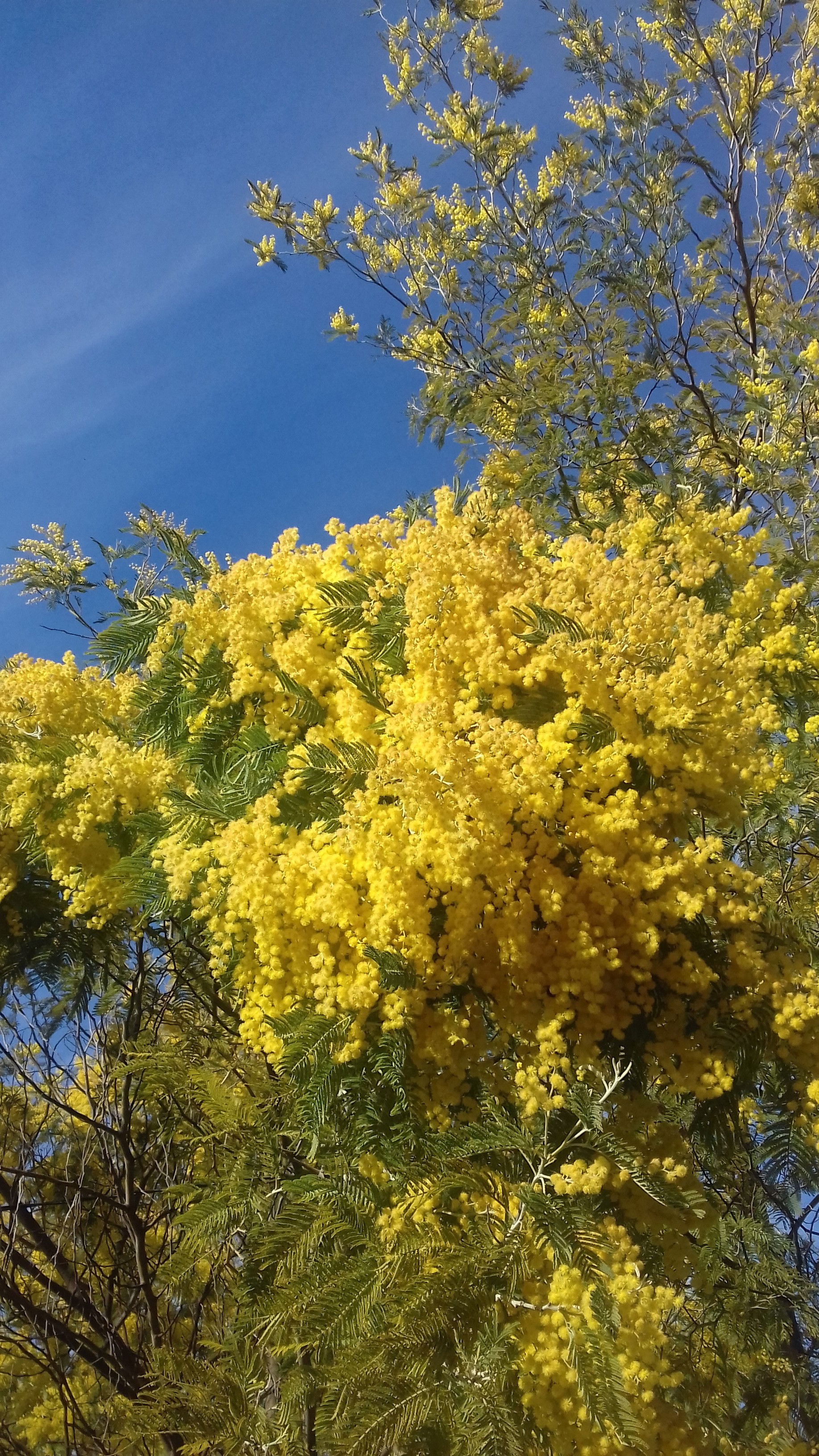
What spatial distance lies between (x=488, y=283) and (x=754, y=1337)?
7.79 meters

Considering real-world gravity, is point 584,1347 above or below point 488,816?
below

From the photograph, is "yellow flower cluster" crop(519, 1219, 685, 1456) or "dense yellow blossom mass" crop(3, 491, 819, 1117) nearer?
"yellow flower cluster" crop(519, 1219, 685, 1456)

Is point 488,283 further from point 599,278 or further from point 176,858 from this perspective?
point 176,858

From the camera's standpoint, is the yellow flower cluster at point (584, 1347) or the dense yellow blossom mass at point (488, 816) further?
the dense yellow blossom mass at point (488, 816)

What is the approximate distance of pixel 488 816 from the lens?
2.70 m

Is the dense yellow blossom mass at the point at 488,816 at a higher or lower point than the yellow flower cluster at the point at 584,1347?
higher

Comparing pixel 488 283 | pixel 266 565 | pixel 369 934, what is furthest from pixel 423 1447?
pixel 488 283

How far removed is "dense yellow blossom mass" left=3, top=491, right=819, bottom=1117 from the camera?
9.11 feet

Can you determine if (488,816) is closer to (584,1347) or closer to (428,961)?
(428,961)

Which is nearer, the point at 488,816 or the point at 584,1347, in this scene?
the point at 584,1347

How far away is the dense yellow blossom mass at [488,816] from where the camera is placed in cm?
278

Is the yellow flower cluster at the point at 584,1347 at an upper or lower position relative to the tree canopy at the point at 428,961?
lower

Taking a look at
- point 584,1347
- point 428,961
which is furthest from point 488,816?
point 584,1347

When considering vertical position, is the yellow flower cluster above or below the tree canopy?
below
